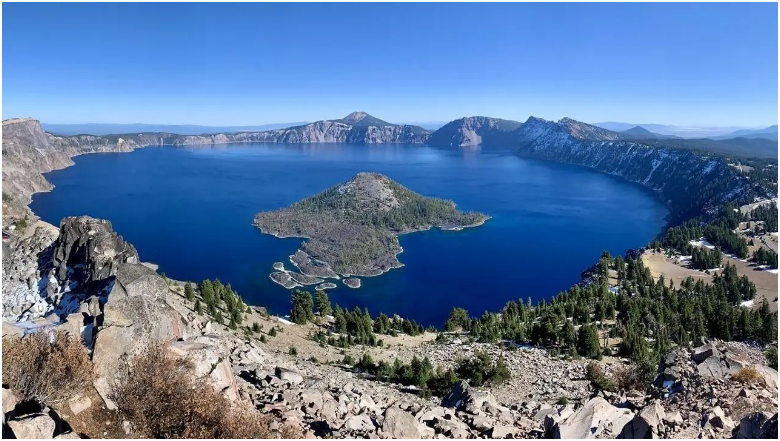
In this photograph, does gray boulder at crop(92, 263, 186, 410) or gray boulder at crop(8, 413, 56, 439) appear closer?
gray boulder at crop(8, 413, 56, 439)

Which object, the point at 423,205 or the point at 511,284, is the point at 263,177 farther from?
the point at 511,284

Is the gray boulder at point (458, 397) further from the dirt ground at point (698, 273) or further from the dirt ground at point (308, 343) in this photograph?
the dirt ground at point (698, 273)

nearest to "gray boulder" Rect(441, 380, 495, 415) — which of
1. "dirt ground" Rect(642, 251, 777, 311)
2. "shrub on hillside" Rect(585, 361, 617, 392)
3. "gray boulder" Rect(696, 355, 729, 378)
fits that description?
"shrub on hillside" Rect(585, 361, 617, 392)

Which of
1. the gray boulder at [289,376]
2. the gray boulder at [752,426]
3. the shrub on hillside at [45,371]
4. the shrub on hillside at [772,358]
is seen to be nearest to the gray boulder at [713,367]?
the gray boulder at [752,426]

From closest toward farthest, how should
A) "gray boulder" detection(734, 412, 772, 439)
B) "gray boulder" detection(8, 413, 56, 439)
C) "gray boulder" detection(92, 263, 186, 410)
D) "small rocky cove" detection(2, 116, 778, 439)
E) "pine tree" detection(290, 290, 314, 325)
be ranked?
"gray boulder" detection(8, 413, 56, 439), "gray boulder" detection(734, 412, 772, 439), "small rocky cove" detection(2, 116, 778, 439), "gray boulder" detection(92, 263, 186, 410), "pine tree" detection(290, 290, 314, 325)

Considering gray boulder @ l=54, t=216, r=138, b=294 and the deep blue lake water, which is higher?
gray boulder @ l=54, t=216, r=138, b=294

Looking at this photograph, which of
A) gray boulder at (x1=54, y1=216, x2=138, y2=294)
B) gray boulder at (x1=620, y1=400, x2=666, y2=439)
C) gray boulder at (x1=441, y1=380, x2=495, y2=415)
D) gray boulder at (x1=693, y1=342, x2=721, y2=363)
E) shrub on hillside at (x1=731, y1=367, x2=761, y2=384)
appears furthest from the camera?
gray boulder at (x1=54, y1=216, x2=138, y2=294)

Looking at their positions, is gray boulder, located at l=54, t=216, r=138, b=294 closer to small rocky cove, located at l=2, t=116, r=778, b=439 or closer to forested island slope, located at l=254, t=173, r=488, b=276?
small rocky cove, located at l=2, t=116, r=778, b=439
